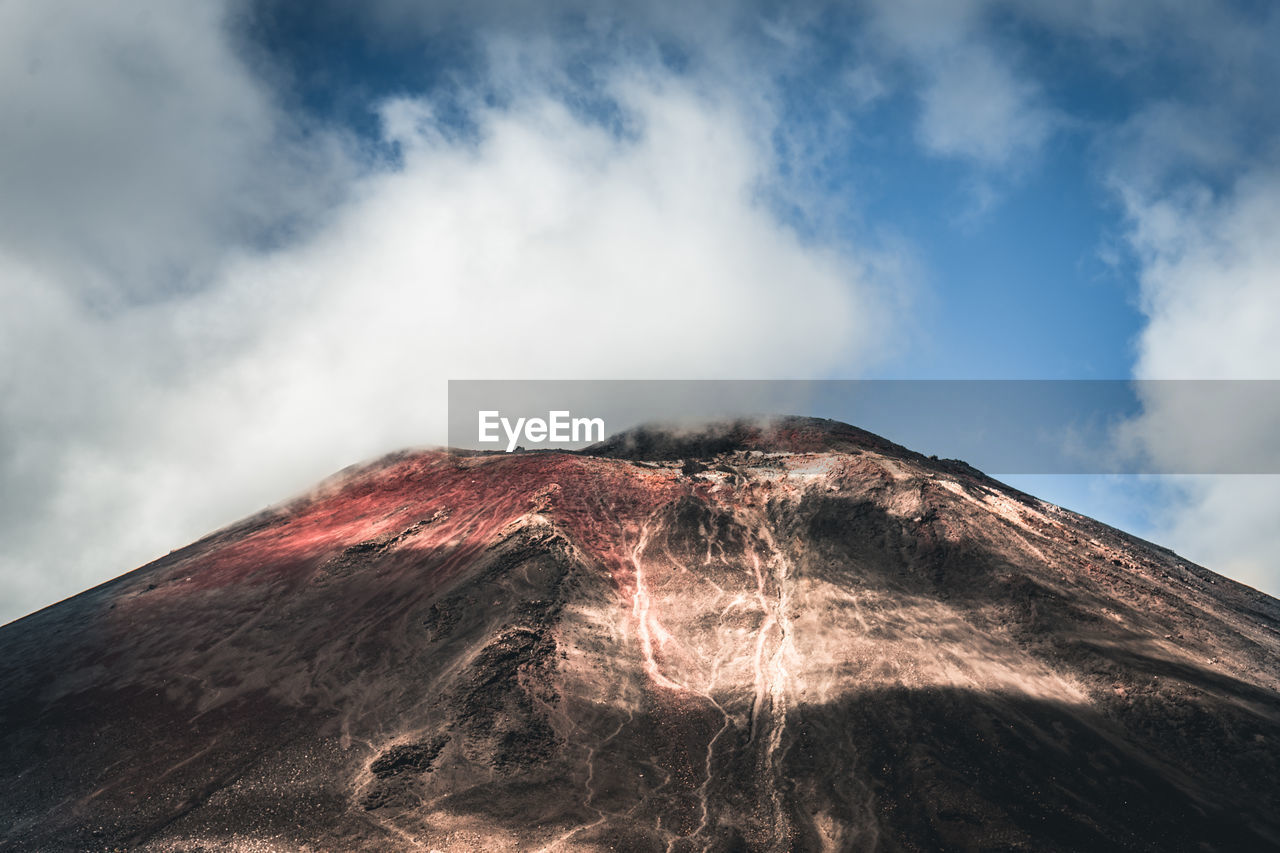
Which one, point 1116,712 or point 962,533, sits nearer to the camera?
point 1116,712

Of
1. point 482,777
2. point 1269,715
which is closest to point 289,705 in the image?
point 482,777

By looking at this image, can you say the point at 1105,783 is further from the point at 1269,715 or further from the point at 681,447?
the point at 681,447

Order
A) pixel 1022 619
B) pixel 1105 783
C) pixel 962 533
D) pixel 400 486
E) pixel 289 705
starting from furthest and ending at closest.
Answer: pixel 400 486
pixel 962 533
pixel 1022 619
pixel 289 705
pixel 1105 783

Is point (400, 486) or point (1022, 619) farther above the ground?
point (400, 486)

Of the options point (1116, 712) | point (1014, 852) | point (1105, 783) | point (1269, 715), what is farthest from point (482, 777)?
point (1269, 715)

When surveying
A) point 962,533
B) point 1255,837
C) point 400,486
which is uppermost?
point 400,486

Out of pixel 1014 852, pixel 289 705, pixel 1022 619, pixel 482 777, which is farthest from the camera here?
pixel 1022 619
